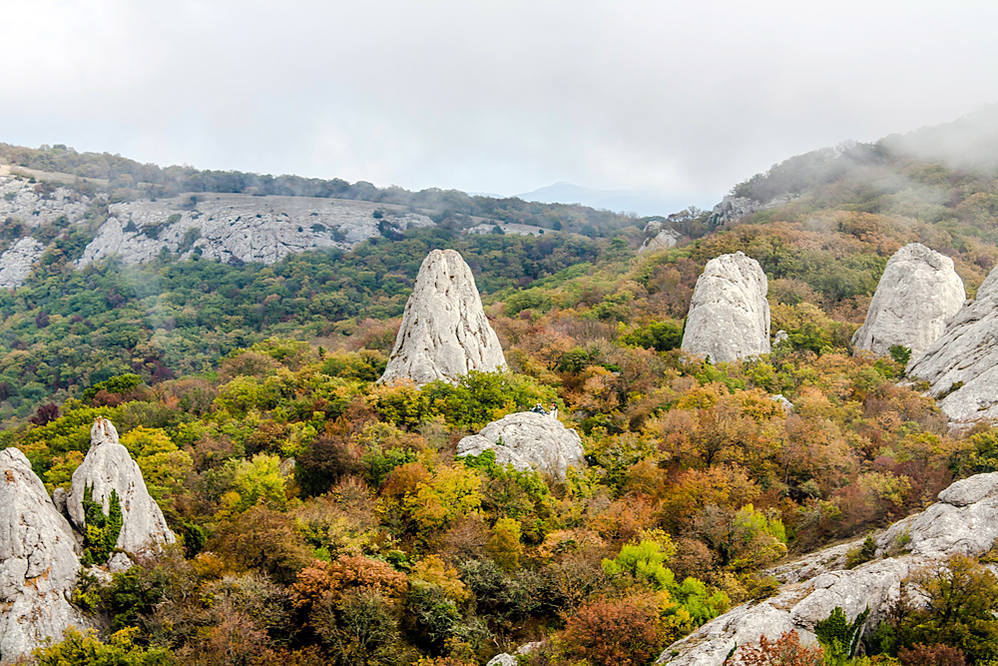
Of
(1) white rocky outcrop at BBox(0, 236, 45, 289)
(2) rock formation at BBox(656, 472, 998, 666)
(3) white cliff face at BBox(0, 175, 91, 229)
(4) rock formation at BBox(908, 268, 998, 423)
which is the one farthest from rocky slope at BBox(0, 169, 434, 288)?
(2) rock formation at BBox(656, 472, 998, 666)

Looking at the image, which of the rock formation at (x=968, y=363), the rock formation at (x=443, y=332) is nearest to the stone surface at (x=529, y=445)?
the rock formation at (x=443, y=332)

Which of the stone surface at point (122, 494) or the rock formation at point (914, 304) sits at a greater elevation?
the rock formation at point (914, 304)

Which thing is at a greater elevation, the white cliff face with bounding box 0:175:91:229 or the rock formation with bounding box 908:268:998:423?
the white cliff face with bounding box 0:175:91:229

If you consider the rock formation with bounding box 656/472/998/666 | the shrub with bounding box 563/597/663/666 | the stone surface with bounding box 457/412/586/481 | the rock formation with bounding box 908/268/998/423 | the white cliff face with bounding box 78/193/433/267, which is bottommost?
the shrub with bounding box 563/597/663/666

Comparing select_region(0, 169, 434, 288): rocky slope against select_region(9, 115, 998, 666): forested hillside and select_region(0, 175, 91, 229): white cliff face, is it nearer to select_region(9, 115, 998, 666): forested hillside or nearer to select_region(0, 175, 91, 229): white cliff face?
select_region(0, 175, 91, 229): white cliff face

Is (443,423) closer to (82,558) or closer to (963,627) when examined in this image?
(82,558)

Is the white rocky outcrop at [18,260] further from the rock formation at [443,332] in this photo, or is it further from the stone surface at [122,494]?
the stone surface at [122,494]
